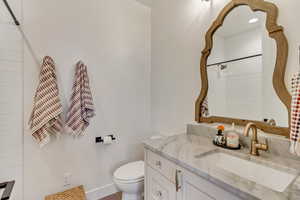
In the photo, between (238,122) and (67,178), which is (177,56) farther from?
(67,178)

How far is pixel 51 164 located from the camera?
1.72m

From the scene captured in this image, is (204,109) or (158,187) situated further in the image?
(204,109)

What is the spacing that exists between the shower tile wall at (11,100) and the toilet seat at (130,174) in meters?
0.97

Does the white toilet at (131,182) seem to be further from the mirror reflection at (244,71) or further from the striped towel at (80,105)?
the mirror reflection at (244,71)

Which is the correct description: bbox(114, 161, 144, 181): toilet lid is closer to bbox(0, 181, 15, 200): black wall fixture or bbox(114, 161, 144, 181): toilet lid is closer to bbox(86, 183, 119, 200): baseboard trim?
bbox(86, 183, 119, 200): baseboard trim

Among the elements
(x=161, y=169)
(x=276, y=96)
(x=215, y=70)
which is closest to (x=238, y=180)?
(x=161, y=169)

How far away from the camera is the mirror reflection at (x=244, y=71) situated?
120 cm

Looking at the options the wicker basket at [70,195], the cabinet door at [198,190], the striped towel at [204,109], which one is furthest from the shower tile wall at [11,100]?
the striped towel at [204,109]

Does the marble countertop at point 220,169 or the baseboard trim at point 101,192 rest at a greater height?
the marble countertop at point 220,169

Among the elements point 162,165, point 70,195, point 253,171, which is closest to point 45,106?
point 70,195

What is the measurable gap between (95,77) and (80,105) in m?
0.43

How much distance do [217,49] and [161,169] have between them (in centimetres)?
123

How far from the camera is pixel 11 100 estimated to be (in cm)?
152

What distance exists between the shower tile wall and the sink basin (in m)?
1.73
